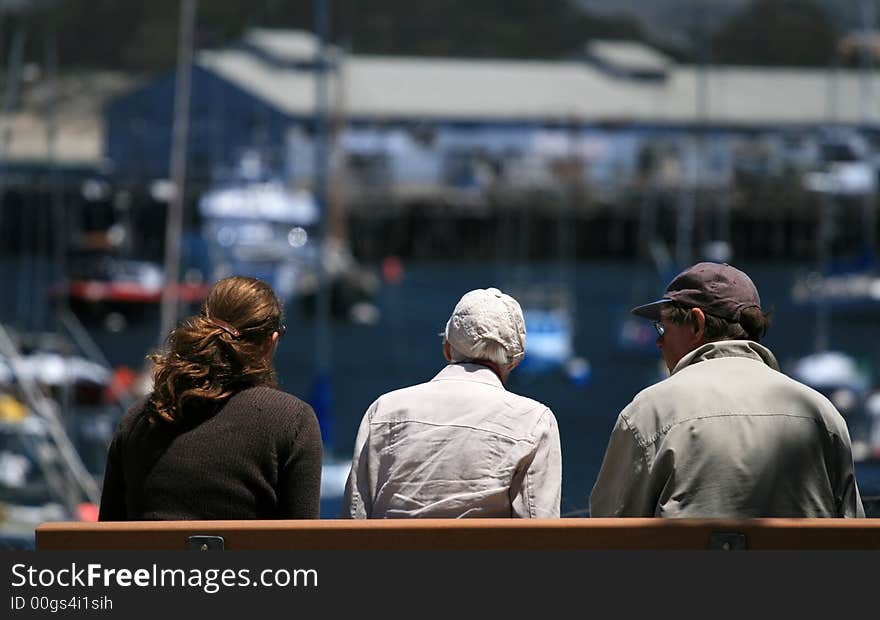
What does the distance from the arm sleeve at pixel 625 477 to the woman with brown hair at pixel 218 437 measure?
71cm

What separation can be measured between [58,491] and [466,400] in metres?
17.0

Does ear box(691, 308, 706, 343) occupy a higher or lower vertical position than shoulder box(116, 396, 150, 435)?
higher

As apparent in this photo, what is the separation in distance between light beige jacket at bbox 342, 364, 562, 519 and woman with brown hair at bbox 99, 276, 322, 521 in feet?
0.69

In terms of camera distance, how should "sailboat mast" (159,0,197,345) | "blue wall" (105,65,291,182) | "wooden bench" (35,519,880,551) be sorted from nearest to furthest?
"wooden bench" (35,519,880,551)
"sailboat mast" (159,0,197,345)
"blue wall" (105,65,291,182)

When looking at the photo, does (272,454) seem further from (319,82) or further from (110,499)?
(319,82)

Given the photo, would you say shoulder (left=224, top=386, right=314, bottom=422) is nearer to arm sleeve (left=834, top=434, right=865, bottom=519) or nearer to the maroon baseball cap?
the maroon baseball cap

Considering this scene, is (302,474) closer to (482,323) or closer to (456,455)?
(456,455)

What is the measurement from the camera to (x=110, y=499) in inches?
151

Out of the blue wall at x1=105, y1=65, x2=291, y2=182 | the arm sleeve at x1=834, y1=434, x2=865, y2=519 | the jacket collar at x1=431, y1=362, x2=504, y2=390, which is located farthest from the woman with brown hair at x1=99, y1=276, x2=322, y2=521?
the blue wall at x1=105, y1=65, x2=291, y2=182

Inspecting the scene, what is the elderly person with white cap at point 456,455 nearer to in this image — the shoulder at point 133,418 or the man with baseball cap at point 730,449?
the man with baseball cap at point 730,449

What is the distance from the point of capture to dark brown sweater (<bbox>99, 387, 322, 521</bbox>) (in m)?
3.67

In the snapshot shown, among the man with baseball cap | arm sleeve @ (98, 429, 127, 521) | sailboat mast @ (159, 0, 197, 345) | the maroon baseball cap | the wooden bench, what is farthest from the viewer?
sailboat mast @ (159, 0, 197, 345)

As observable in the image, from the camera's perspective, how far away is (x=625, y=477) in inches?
148

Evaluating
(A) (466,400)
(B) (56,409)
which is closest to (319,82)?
Answer: (B) (56,409)
